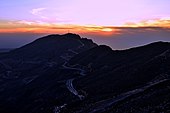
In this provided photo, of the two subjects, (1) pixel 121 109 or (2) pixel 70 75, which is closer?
(1) pixel 121 109

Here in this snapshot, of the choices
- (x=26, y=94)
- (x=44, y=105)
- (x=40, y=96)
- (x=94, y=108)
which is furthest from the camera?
(x=26, y=94)

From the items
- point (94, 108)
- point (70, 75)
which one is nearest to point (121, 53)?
point (70, 75)

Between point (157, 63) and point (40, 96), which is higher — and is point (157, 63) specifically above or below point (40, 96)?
above

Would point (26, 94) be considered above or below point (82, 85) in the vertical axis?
below

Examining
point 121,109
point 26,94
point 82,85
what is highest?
point 121,109

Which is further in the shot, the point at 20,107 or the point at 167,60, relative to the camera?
the point at 20,107

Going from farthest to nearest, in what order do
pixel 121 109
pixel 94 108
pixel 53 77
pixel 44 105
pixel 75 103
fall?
pixel 53 77, pixel 44 105, pixel 75 103, pixel 94 108, pixel 121 109

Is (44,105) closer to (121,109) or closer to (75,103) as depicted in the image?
(75,103)

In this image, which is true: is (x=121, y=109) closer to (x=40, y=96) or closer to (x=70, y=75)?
(x=40, y=96)

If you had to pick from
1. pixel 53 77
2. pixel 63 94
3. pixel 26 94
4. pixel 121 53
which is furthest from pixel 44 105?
pixel 121 53
